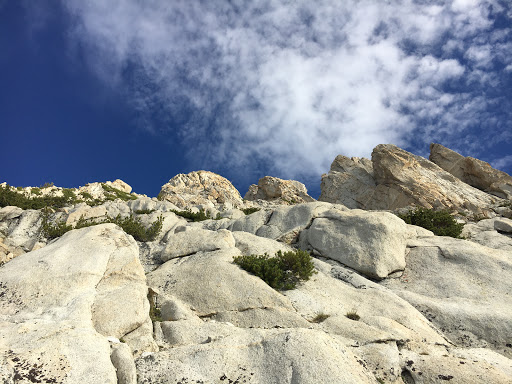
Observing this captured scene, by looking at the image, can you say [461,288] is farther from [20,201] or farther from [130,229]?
[20,201]

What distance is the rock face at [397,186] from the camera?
48406 millimetres

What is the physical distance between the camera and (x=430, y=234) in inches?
828

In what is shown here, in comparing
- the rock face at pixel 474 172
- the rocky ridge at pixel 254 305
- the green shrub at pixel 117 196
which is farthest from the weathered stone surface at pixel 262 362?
the rock face at pixel 474 172

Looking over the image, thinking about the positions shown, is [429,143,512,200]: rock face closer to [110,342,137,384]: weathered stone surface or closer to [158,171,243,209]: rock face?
[158,171,243,209]: rock face

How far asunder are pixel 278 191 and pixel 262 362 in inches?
2329

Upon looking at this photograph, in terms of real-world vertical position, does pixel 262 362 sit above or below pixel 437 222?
below

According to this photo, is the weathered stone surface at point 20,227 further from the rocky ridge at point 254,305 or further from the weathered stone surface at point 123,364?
the weathered stone surface at point 123,364

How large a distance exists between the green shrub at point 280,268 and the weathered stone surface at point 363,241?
299 centimetres

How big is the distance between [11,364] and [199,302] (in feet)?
20.6

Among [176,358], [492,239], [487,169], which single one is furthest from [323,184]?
[176,358]

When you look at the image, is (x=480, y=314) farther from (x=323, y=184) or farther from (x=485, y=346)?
(x=323, y=184)

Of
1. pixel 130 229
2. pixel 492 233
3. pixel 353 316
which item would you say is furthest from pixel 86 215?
pixel 492 233

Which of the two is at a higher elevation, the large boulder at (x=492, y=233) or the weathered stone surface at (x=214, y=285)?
the large boulder at (x=492, y=233)

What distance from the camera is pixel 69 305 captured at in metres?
10.0
